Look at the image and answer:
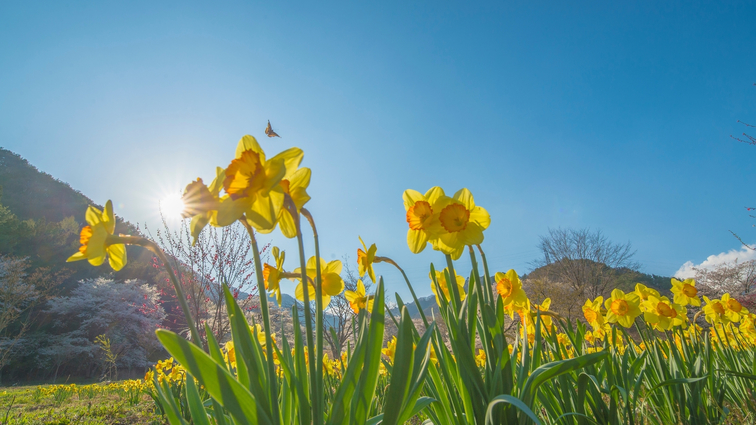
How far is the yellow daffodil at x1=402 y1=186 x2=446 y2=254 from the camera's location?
1201mm

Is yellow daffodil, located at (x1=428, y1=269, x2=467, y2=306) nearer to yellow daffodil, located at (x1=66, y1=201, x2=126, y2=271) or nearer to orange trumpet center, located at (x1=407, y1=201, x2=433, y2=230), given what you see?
orange trumpet center, located at (x1=407, y1=201, x2=433, y2=230)

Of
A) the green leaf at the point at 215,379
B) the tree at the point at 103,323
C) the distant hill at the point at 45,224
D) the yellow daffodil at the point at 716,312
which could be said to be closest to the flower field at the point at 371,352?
the green leaf at the point at 215,379

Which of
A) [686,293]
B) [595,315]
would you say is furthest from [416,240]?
[686,293]

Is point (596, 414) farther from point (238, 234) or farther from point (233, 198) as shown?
point (238, 234)

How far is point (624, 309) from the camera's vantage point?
199 centimetres

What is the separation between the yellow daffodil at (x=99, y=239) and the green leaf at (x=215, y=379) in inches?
13.3

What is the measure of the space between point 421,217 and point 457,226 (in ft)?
0.48

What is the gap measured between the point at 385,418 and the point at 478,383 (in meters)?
0.42

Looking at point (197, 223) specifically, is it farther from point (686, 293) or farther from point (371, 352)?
point (686, 293)

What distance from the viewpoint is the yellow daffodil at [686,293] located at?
86.2 inches

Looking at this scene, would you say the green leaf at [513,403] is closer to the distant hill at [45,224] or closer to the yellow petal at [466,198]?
the yellow petal at [466,198]

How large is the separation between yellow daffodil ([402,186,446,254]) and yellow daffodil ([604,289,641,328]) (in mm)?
1575

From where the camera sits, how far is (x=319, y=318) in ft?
2.32

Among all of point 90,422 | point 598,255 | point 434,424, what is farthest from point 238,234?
point 598,255
